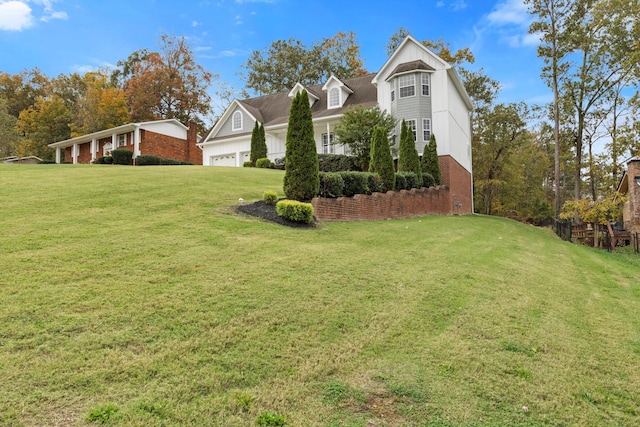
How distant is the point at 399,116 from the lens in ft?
73.2

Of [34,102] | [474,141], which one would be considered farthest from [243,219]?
[34,102]

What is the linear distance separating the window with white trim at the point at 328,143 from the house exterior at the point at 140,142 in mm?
12391

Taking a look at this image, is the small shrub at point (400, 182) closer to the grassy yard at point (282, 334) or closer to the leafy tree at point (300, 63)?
the grassy yard at point (282, 334)

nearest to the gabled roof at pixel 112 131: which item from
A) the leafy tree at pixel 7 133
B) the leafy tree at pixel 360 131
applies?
the leafy tree at pixel 7 133

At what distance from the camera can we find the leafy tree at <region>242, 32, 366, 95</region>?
3681 centimetres

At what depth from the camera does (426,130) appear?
22.0 metres

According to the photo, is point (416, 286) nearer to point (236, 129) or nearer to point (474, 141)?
point (236, 129)

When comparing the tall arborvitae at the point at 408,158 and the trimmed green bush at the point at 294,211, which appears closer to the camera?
the trimmed green bush at the point at 294,211

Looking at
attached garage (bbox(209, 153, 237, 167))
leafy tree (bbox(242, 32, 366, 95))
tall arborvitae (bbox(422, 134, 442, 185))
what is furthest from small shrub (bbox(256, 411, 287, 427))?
leafy tree (bbox(242, 32, 366, 95))

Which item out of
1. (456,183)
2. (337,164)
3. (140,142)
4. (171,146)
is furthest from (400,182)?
(171,146)

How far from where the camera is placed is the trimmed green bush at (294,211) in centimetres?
874

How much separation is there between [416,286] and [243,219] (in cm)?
431

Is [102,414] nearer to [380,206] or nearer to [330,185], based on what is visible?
[330,185]

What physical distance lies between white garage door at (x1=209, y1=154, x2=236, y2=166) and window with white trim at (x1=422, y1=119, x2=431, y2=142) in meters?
13.5
